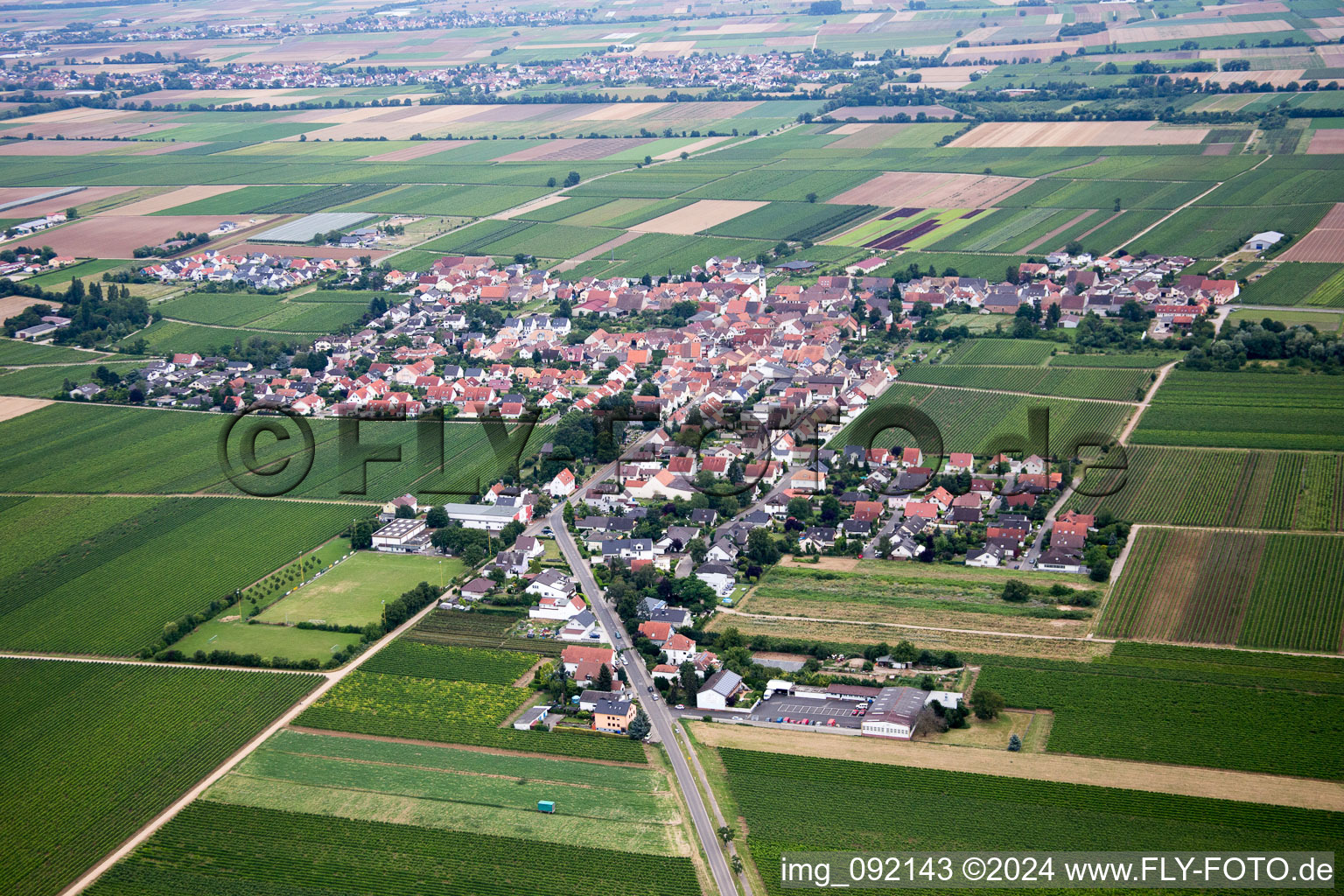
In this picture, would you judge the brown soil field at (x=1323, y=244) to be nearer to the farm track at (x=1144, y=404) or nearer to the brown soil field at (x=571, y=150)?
the farm track at (x=1144, y=404)

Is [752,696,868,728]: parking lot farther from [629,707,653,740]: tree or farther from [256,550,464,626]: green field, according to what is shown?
[256,550,464,626]: green field

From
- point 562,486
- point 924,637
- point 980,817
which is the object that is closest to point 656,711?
point 924,637

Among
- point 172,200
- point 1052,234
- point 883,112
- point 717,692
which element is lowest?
point 717,692

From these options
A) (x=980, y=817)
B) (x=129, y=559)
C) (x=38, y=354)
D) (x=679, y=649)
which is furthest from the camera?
(x=38, y=354)

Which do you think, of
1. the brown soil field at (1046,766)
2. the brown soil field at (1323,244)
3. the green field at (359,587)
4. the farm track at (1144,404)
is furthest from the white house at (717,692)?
the brown soil field at (1323,244)

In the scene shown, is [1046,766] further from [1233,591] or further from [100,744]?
[100,744]

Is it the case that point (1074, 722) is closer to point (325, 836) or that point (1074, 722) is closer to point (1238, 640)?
point (1238, 640)

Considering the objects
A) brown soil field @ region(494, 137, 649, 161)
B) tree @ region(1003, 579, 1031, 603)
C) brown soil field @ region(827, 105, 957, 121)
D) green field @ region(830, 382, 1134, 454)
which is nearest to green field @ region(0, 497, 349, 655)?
green field @ region(830, 382, 1134, 454)
